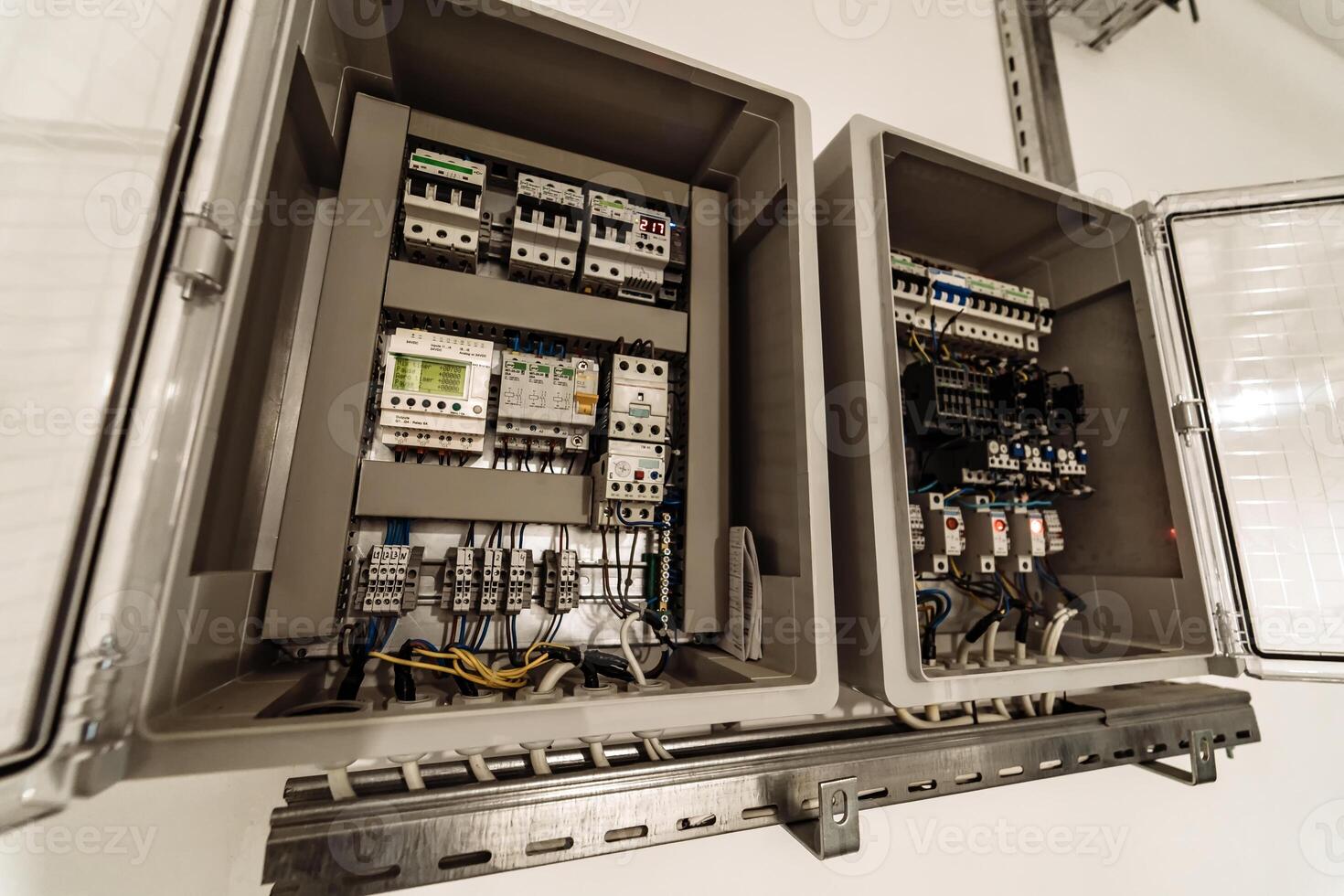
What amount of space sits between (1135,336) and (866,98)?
84cm

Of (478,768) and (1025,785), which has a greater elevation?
(478,768)

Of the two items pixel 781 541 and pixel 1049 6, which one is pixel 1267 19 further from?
pixel 781 541

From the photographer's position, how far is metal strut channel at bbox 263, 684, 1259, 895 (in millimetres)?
507

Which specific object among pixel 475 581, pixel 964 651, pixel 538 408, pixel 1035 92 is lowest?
pixel 964 651

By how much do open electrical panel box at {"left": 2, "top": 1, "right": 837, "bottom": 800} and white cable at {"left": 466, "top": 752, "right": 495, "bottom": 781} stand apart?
0.23ft

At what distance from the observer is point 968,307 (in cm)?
105

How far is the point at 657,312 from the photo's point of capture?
2.81 feet

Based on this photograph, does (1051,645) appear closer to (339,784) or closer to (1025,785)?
(1025,785)

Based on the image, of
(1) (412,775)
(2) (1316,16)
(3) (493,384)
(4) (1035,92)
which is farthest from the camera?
(2) (1316,16)

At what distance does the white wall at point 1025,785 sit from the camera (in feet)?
2.12

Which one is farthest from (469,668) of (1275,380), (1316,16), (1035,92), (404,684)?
(1316,16)

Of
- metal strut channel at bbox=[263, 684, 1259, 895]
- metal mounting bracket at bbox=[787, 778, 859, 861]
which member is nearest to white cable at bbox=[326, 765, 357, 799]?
metal strut channel at bbox=[263, 684, 1259, 895]

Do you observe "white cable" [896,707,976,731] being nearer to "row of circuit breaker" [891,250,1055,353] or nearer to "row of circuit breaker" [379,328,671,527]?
"row of circuit breaker" [379,328,671,527]

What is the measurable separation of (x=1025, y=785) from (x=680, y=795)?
2.78ft
